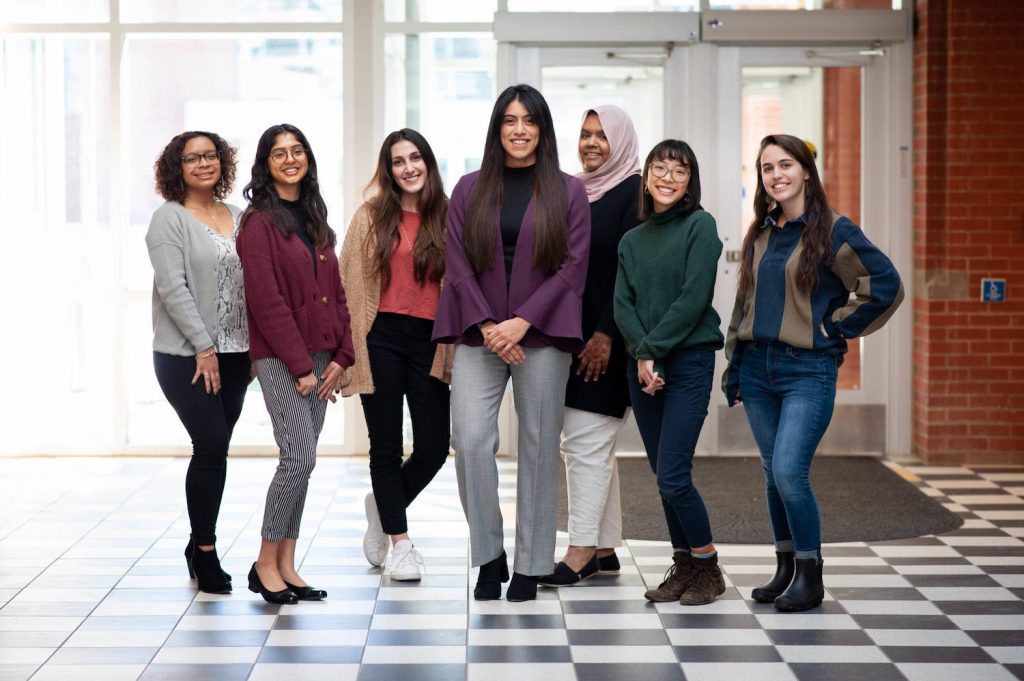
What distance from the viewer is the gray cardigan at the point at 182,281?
461cm

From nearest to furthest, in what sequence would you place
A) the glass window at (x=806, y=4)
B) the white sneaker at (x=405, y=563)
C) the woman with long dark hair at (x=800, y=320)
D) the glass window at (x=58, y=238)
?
the woman with long dark hair at (x=800, y=320)
the white sneaker at (x=405, y=563)
the glass window at (x=806, y=4)
the glass window at (x=58, y=238)

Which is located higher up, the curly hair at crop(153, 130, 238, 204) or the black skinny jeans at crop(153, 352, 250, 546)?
the curly hair at crop(153, 130, 238, 204)

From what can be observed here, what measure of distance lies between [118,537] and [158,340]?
134cm

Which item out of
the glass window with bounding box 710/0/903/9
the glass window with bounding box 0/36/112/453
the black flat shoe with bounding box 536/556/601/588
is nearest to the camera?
the black flat shoe with bounding box 536/556/601/588

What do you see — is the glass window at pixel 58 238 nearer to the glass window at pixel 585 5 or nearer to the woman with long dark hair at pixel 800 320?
the glass window at pixel 585 5

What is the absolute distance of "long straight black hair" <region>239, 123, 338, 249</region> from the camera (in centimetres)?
455

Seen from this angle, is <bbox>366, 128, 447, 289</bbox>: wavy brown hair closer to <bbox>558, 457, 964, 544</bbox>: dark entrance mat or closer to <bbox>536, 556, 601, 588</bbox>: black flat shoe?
<bbox>536, 556, 601, 588</bbox>: black flat shoe

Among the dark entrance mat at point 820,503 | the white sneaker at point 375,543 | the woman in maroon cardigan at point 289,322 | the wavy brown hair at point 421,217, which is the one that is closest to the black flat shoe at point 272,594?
the woman in maroon cardigan at point 289,322

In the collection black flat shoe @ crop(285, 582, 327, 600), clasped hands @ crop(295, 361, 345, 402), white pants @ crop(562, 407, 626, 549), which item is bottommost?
black flat shoe @ crop(285, 582, 327, 600)

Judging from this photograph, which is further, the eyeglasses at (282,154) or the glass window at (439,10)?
the glass window at (439,10)

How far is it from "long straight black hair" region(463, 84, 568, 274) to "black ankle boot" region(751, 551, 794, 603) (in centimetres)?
124

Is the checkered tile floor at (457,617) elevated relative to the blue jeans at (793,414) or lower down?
lower down

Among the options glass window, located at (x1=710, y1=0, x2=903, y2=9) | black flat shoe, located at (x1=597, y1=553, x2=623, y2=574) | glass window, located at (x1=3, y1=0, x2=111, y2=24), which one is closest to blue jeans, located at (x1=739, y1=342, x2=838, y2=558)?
black flat shoe, located at (x1=597, y1=553, x2=623, y2=574)

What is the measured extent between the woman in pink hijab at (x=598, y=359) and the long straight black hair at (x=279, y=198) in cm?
93
